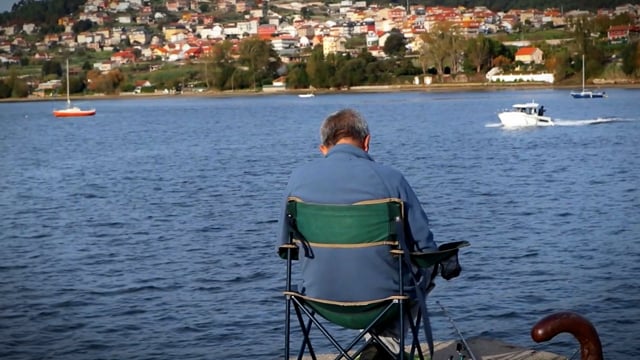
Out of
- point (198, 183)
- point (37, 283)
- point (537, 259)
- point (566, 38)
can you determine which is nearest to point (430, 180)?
point (198, 183)

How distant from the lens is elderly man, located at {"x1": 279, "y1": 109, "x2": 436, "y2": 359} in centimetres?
490

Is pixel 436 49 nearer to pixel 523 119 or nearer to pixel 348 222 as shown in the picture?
pixel 523 119

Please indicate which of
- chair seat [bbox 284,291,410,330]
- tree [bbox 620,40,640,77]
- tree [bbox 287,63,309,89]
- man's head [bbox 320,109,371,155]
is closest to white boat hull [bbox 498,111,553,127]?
man's head [bbox 320,109,371,155]

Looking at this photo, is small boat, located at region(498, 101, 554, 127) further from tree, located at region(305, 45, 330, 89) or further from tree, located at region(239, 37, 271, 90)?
tree, located at region(239, 37, 271, 90)

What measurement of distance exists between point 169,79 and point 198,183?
113m

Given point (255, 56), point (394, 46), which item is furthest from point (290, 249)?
point (394, 46)

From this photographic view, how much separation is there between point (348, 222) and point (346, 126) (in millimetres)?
429

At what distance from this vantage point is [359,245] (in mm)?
4895

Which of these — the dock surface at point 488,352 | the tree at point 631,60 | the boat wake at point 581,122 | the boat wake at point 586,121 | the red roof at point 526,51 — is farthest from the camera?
the red roof at point 526,51

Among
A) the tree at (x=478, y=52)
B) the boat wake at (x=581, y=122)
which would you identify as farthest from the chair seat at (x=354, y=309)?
the tree at (x=478, y=52)

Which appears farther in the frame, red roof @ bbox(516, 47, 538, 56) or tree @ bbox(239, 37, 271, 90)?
tree @ bbox(239, 37, 271, 90)

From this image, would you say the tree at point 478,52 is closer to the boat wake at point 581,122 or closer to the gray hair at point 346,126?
the boat wake at point 581,122

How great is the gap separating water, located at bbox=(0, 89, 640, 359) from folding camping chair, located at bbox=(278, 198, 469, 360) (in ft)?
13.7

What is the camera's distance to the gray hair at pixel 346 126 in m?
5.04
